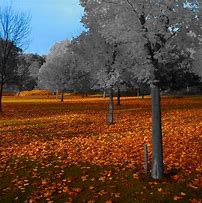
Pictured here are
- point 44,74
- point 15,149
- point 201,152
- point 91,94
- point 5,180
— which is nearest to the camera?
point 5,180

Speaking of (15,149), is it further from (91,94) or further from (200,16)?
(91,94)

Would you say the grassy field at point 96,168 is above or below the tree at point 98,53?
below

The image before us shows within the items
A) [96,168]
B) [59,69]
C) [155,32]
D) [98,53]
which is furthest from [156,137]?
[59,69]

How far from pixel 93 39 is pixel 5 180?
11996mm

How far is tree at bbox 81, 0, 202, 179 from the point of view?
817 centimetres

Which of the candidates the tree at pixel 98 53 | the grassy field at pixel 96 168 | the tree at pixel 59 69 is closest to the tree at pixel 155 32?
the grassy field at pixel 96 168

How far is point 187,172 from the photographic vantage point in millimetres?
9219

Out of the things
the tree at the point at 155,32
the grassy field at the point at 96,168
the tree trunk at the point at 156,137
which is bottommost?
the grassy field at the point at 96,168

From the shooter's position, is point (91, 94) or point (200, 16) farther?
point (91, 94)

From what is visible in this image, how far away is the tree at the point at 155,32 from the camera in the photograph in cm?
817

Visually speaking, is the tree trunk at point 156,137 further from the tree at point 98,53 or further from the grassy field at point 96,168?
the tree at point 98,53

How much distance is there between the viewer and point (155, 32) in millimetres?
8133

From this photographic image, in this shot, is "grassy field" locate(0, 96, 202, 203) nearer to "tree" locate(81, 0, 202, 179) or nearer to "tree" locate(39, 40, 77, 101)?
"tree" locate(81, 0, 202, 179)

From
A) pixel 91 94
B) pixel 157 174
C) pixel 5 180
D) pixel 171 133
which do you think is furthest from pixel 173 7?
pixel 91 94
